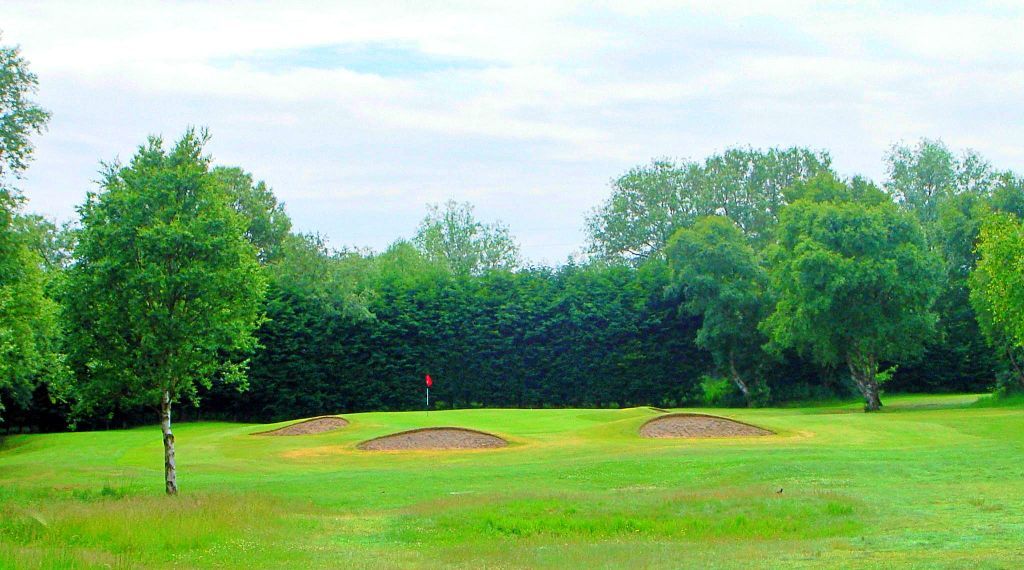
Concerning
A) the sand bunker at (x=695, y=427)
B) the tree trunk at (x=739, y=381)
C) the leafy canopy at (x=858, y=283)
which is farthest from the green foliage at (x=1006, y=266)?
the tree trunk at (x=739, y=381)

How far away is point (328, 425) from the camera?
140 ft

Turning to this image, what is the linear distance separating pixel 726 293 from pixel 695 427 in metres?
21.3

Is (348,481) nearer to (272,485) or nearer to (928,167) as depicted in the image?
(272,485)

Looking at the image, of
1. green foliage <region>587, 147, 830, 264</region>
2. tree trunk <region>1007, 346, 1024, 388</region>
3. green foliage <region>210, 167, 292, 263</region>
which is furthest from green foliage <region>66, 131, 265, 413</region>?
green foliage <region>587, 147, 830, 264</region>

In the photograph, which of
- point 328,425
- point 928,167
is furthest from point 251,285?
point 928,167

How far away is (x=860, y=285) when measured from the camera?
48.9 meters

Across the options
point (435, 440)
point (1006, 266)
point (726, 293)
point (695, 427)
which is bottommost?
point (435, 440)

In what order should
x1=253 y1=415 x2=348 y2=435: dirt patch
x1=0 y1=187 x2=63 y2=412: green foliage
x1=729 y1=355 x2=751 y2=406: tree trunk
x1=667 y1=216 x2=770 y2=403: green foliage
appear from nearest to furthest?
x1=0 y1=187 x2=63 y2=412: green foliage
x1=253 y1=415 x2=348 y2=435: dirt patch
x1=667 y1=216 x2=770 y2=403: green foliage
x1=729 y1=355 x2=751 y2=406: tree trunk

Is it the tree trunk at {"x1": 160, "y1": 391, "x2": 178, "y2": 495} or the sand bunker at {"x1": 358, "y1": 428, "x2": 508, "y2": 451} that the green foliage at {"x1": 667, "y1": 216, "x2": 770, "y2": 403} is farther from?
the tree trunk at {"x1": 160, "y1": 391, "x2": 178, "y2": 495}

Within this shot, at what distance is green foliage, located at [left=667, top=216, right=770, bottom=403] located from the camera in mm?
59031

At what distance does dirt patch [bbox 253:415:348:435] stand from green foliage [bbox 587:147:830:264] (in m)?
53.3

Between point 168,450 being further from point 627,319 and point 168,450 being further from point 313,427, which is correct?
point 627,319

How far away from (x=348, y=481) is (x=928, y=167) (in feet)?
258

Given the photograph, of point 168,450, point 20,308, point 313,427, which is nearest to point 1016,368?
point 313,427
